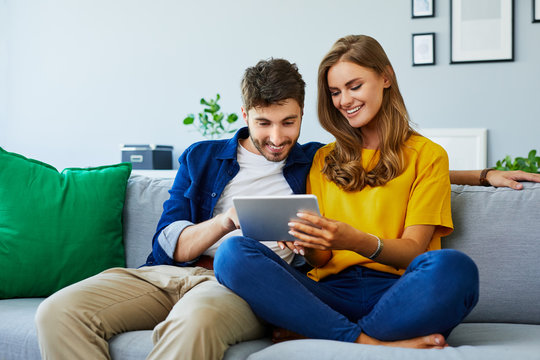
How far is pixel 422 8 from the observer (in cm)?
354

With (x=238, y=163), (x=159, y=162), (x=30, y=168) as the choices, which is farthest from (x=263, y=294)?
(x=159, y=162)

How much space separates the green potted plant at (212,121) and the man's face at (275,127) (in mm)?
1876

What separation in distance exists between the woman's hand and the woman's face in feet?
1.47

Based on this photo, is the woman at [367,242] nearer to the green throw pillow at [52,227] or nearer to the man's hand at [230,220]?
the man's hand at [230,220]

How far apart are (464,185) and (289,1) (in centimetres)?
239

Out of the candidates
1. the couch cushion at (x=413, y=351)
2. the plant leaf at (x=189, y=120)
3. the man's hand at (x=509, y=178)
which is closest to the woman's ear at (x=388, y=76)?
the man's hand at (x=509, y=178)

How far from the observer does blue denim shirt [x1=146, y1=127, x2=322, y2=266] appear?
178 centimetres

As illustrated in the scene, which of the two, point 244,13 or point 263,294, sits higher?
point 244,13

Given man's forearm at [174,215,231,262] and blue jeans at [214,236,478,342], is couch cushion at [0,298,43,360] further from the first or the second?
blue jeans at [214,236,478,342]

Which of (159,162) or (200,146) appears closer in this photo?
(200,146)

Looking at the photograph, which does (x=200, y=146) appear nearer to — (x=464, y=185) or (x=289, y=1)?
(x=464, y=185)

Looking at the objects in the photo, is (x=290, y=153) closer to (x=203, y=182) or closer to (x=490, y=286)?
(x=203, y=182)

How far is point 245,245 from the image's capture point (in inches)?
54.8

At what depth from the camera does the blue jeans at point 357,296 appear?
1.24 meters
